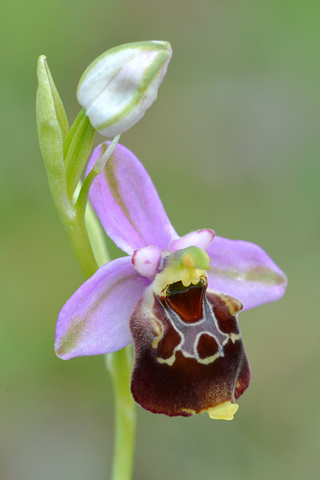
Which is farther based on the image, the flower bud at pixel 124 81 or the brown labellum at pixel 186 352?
the brown labellum at pixel 186 352

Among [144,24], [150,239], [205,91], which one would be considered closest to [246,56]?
[205,91]

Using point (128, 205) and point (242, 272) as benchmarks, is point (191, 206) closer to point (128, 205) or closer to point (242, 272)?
point (242, 272)

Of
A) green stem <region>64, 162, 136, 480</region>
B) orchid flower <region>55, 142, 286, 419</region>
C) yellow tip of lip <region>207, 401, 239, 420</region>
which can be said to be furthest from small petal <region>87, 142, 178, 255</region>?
yellow tip of lip <region>207, 401, 239, 420</region>

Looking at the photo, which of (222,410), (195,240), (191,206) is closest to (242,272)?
(195,240)

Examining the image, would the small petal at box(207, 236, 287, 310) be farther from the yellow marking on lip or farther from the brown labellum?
the yellow marking on lip

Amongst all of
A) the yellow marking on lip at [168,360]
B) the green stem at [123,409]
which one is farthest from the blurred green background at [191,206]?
the yellow marking on lip at [168,360]

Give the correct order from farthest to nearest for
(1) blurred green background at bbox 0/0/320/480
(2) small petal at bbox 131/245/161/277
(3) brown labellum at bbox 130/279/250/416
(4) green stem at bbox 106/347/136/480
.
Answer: (1) blurred green background at bbox 0/0/320/480 < (4) green stem at bbox 106/347/136/480 < (2) small petal at bbox 131/245/161/277 < (3) brown labellum at bbox 130/279/250/416

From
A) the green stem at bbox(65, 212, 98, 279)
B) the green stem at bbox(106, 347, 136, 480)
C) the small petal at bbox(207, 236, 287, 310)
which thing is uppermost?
the green stem at bbox(65, 212, 98, 279)

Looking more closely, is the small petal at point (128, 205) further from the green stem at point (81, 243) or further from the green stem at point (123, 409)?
the green stem at point (123, 409)
